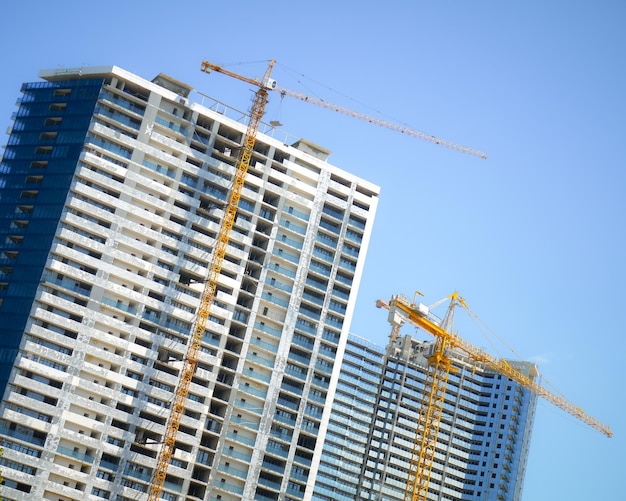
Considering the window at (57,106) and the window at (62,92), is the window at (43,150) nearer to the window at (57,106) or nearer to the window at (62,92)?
the window at (57,106)

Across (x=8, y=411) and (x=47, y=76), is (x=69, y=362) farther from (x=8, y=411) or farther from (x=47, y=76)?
(x=47, y=76)

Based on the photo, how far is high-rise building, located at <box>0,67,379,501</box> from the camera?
158 m

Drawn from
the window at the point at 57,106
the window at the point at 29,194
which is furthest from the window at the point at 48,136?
the window at the point at 29,194

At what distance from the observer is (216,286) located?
172m

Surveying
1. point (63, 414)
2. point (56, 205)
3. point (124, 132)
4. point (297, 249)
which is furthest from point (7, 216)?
point (297, 249)

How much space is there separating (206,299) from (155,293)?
24.3 feet

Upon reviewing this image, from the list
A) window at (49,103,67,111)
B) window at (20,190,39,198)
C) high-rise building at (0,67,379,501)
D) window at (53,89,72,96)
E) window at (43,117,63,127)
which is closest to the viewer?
high-rise building at (0,67,379,501)

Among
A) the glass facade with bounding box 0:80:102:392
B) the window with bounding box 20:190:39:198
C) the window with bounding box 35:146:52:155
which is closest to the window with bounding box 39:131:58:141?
the glass facade with bounding box 0:80:102:392

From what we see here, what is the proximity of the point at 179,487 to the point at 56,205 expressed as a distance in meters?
43.1

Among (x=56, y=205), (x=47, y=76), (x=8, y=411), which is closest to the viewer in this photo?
(x=8, y=411)

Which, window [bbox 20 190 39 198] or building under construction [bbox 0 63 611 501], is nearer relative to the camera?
building under construction [bbox 0 63 611 501]

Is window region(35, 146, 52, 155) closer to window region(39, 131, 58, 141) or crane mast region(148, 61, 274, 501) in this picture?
window region(39, 131, 58, 141)

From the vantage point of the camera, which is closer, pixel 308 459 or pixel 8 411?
pixel 8 411

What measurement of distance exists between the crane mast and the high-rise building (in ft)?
5.12
